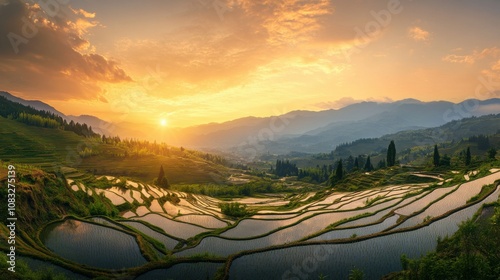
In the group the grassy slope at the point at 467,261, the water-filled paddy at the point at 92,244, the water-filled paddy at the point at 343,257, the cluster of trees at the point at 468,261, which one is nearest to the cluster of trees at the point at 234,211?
the water-filled paddy at the point at 92,244

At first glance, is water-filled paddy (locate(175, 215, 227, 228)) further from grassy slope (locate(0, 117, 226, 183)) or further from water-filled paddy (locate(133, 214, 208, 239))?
grassy slope (locate(0, 117, 226, 183))

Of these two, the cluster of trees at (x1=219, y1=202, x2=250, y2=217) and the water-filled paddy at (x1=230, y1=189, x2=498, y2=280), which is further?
the cluster of trees at (x1=219, y1=202, x2=250, y2=217)

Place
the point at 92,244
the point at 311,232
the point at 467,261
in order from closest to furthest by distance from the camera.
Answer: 1. the point at 467,261
2. the point at 92,244
3. the point at 311,232

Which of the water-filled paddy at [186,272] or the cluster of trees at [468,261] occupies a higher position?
the cluster of trees at [468,261]

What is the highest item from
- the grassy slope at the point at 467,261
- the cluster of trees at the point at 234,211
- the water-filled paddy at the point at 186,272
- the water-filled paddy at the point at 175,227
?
the grassy slope at the point at 467,261

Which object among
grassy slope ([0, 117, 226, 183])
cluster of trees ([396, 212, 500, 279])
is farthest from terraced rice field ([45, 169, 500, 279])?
grassy slope ([0, 117, 226, 183])

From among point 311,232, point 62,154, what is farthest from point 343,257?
point 62,154

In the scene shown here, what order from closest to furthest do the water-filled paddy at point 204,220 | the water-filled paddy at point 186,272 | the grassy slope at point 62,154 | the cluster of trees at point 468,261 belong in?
the cluster of trees at point 468,261 < the water-filled paddy at point 186,272 < the water-filled paddy at point 204,220 < the grassy slope at point 62,154

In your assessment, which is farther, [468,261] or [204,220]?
[204,220]

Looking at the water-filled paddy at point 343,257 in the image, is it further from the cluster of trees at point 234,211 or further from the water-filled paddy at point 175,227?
the cluster of trees at point 234,211

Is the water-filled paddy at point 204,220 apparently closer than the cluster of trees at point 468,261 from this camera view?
No

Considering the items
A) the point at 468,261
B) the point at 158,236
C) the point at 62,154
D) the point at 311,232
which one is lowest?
the point at 158,236

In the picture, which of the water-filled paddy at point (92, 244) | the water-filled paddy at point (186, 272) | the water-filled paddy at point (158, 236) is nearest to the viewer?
the water-filled paddy at point (186, 272)

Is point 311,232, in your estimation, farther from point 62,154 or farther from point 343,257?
point 62,154
